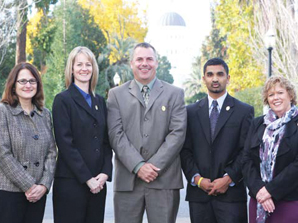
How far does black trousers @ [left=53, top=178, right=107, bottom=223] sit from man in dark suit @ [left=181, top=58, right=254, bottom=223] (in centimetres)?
116

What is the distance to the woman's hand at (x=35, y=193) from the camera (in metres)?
4.89

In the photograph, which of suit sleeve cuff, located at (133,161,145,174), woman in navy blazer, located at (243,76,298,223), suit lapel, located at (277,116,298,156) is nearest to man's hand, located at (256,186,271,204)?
woman in navy blazer, located at (243,76,298,223)

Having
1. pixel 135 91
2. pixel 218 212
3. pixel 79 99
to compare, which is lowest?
pixel 218 212

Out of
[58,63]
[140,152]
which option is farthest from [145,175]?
[58,63]

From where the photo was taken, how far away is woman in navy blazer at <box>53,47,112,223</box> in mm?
5156

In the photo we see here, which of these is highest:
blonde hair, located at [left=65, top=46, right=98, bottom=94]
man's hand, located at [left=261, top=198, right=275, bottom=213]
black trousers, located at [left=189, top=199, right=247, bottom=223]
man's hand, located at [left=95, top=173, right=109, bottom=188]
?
blonde hair, located at [left=65, top=46, right=98, bottom=94]

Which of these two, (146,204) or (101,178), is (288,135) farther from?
(101,178)

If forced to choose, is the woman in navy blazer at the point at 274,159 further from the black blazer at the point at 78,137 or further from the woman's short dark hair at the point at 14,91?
the woman's short dark hair at the point at 14,91

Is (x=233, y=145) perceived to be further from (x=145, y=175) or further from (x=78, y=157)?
(x=78, y=157)

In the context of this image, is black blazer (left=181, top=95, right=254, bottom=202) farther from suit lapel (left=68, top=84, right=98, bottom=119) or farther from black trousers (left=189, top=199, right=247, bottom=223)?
suit lapel (left=68, top=84, right=98, bottom=119)

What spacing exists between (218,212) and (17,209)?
2.16m

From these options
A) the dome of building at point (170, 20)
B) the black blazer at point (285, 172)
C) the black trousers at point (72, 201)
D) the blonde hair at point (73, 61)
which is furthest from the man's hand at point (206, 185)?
the dome of building at point (170, 20)

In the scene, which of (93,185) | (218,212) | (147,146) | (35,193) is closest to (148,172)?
(147,146)

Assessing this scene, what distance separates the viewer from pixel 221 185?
17.6 ft
